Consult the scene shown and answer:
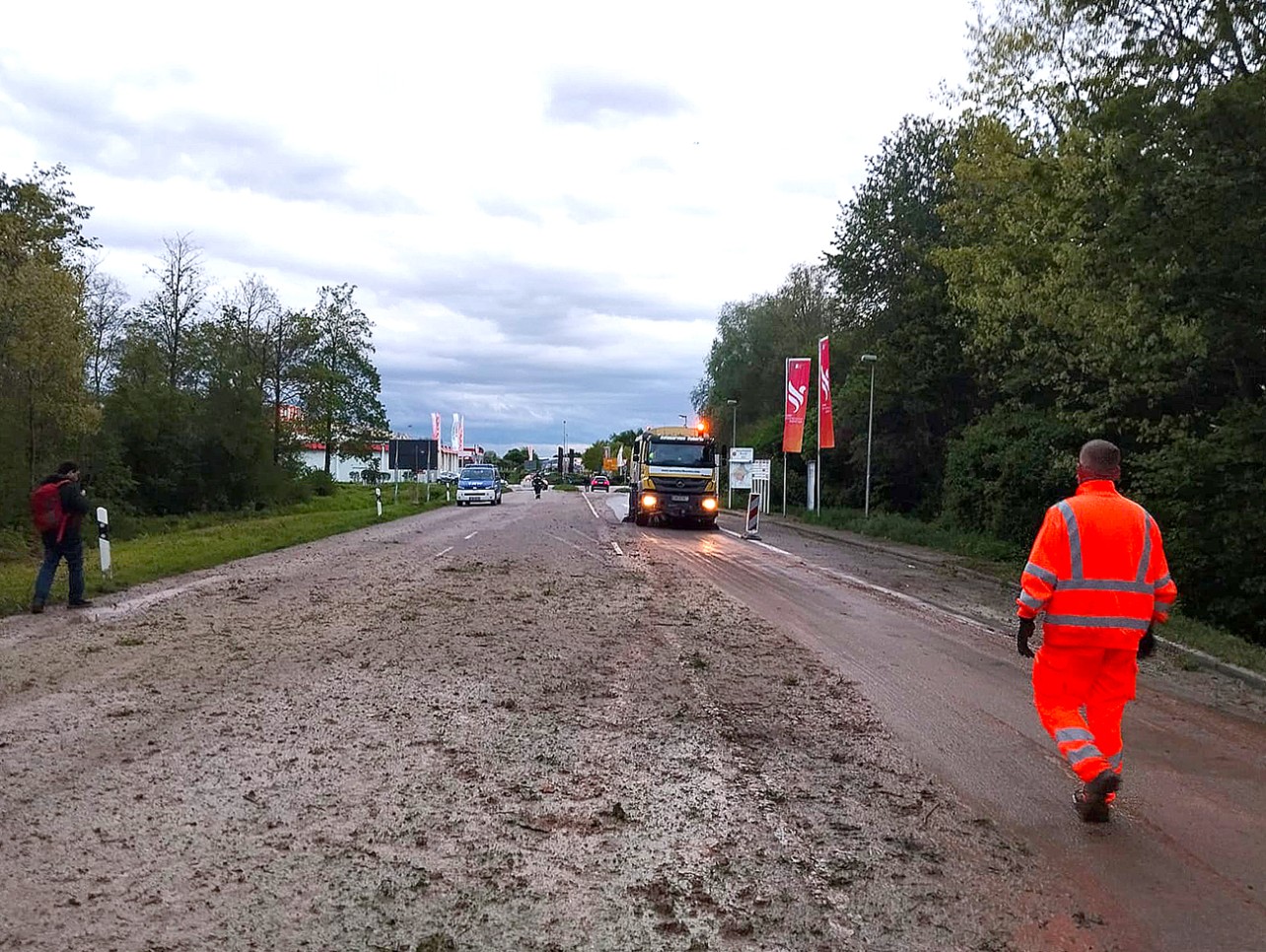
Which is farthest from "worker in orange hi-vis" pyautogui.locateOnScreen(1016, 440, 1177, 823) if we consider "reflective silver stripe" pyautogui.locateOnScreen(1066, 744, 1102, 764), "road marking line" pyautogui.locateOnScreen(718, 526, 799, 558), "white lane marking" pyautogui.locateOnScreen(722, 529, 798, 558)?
"white lane marking" pyautogui.locateOnScreen(722, 529, 798, 558)

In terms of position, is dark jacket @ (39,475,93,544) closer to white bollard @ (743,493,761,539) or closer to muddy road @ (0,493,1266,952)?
muddy road @ (0,493,1266,952)

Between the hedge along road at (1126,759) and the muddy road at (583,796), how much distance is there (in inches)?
1.1

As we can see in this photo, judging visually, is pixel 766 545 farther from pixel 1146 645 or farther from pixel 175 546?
pixel 1146 645

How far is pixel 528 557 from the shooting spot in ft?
65.9

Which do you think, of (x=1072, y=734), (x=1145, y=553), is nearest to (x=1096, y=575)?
(x=1145, y=553)

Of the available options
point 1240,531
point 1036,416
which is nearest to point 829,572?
point 1240,531

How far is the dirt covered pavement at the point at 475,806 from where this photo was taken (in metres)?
3.98

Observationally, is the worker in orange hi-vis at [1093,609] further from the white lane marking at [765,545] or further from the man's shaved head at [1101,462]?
the white lane marking at [765,545]

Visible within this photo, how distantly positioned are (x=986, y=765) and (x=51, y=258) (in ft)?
99.1

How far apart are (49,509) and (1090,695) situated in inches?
454

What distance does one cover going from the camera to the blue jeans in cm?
1231

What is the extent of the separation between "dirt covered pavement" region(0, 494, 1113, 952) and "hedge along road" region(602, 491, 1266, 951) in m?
0.26

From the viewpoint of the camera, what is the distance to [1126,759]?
6688 millimetres

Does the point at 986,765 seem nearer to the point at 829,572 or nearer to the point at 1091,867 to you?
the point at 1091,867
